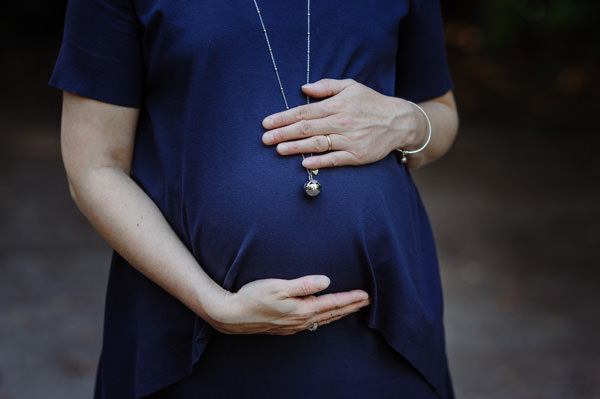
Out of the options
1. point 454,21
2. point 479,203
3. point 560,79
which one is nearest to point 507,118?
A: point 560,79

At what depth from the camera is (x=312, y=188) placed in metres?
1.40

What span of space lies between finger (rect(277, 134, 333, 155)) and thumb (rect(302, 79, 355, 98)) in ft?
0.33

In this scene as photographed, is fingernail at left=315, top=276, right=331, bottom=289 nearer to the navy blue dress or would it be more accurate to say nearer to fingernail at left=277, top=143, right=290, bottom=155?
the navy blue dress

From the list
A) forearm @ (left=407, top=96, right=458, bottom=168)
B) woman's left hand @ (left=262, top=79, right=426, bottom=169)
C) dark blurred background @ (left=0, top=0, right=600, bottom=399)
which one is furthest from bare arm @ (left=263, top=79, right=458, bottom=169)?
dark blurred background @ (left=0, top=0, right=600, bottom=399)

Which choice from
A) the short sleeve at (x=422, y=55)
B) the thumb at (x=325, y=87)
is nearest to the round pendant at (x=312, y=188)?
the thumb at (x=325, y=87)

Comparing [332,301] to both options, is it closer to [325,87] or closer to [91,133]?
[325,87]

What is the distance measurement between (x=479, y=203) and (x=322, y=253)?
5.23 m

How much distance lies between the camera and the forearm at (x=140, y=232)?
145cm

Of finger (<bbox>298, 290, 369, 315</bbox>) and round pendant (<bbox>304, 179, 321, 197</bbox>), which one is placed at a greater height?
round pendant (<bbox>304, 179, 321, 197</bbox>)

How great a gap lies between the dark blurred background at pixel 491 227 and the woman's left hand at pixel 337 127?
8.80ft

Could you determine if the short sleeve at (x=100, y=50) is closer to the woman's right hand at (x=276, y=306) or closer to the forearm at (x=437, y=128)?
the woman's right hand at (x=276, y=306)

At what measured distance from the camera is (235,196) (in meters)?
1.42

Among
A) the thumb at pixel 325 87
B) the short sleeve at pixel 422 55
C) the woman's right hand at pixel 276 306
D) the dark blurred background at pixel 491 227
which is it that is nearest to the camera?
the woman's right hand at pixel 276 306

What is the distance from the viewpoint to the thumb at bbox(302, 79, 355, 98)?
1.47 m
